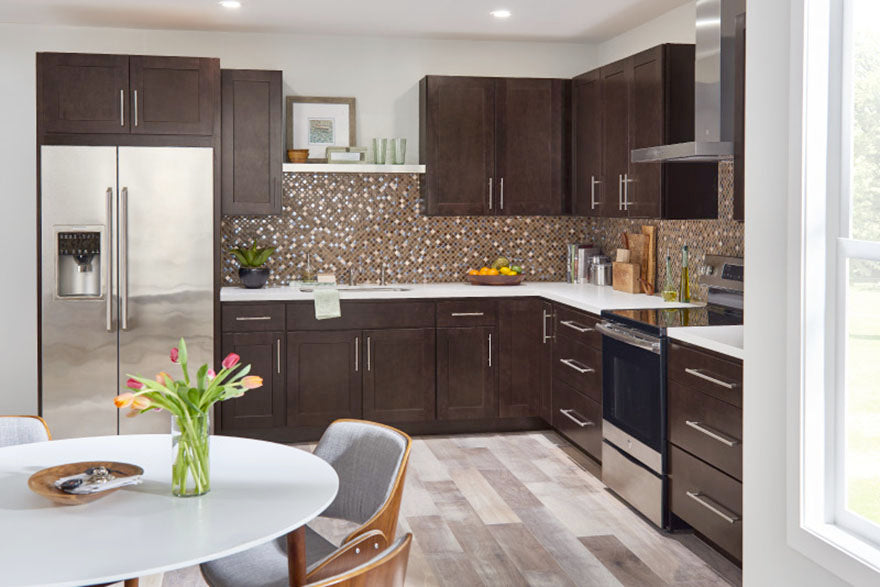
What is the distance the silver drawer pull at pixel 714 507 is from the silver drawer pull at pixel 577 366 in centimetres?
123

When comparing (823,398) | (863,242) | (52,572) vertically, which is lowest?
(52,572)

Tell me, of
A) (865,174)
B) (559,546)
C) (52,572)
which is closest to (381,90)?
(559,546)

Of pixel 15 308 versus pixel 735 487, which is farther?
pixel 15 308

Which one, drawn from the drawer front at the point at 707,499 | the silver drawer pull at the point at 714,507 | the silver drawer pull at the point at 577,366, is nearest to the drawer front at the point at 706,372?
the drawer front at the point at 707,499

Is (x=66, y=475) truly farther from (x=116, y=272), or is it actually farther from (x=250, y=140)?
(x=250, y=140)

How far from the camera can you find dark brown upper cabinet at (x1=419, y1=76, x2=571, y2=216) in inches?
229

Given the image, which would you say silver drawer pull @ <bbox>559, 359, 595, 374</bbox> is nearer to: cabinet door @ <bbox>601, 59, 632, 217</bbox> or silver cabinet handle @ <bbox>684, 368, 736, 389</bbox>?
cabinet door @ <bbox>601, 59, 632, 217</bbox>

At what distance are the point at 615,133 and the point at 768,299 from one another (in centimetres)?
305

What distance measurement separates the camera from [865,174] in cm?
204

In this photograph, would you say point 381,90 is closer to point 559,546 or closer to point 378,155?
point 378,155

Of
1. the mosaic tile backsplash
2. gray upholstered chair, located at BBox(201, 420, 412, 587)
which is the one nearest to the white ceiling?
the mosaic tile backsplash

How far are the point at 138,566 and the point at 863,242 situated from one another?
5.38ft

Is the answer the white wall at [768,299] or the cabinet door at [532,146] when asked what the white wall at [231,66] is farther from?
the white wall at [768,299]

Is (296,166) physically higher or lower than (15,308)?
higher
